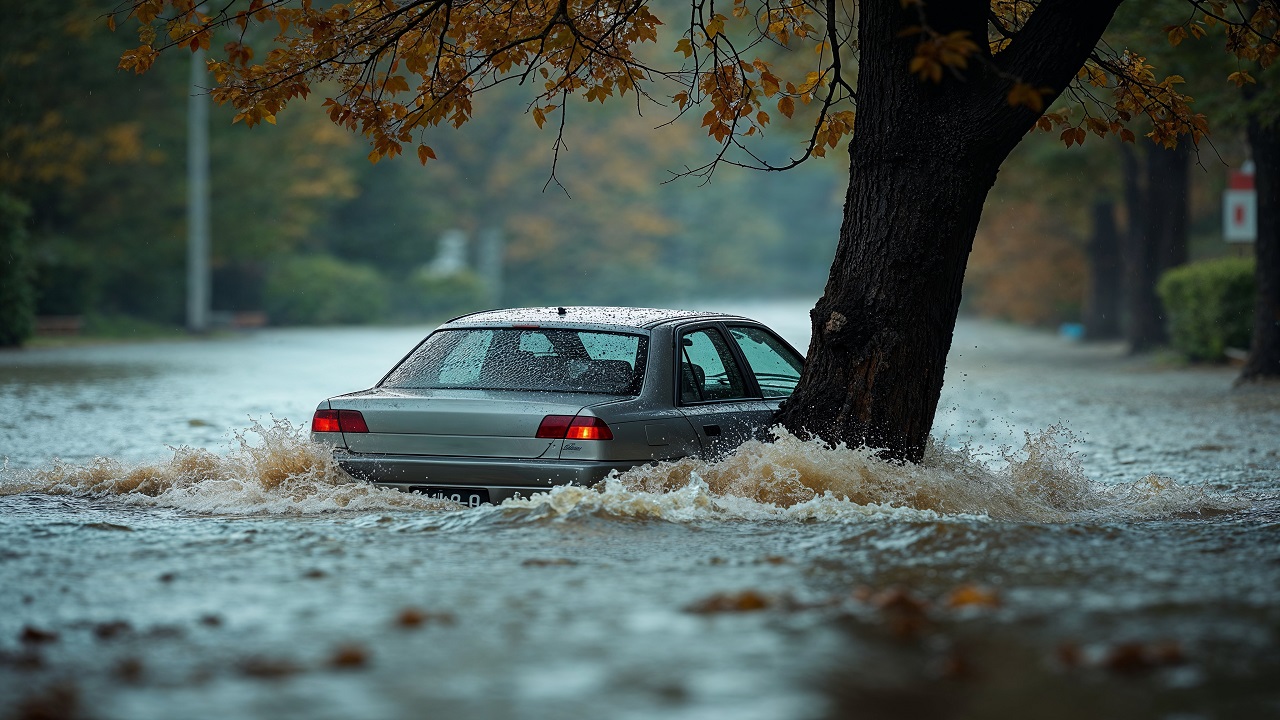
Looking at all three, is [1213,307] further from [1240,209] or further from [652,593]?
[652,593]

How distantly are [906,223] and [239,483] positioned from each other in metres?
4.23

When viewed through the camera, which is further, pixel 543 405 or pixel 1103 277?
pixel 1103 277

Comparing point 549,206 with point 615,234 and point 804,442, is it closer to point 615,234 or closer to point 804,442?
point 615,234

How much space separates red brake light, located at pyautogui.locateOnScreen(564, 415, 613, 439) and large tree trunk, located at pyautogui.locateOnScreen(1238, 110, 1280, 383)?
16861 millimetres

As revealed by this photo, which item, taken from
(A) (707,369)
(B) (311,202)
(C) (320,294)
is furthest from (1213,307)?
(B) (311,202)

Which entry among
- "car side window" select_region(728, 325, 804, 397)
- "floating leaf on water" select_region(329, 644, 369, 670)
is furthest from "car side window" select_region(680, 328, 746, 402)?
"floating leaf on water" select_region(329, 644, 369, 670)

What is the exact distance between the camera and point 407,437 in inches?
337

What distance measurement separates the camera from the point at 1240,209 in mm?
26969

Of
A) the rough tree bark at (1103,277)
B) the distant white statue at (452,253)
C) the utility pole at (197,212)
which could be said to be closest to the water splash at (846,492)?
the rough tree bark at (1103,277)

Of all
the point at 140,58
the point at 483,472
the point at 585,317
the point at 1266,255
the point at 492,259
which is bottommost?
the point at 483,472

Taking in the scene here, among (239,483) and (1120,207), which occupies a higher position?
(1120,207)

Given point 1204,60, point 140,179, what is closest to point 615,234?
point 140,179

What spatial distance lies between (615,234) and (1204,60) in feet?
183

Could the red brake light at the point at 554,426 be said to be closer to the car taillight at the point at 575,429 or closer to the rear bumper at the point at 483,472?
the car taillight at the point at 575,429
